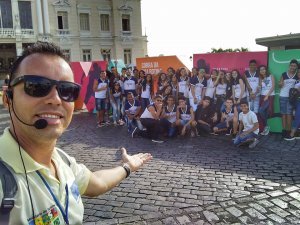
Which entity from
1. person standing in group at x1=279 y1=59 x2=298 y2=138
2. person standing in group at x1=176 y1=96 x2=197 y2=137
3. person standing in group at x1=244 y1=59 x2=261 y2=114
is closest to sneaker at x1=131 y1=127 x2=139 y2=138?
person standing in group at x1=176 y1=96 x2=197 y2=137

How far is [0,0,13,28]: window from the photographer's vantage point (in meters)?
33.6

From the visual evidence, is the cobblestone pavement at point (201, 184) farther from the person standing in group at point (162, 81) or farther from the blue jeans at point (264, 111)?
the person standing in group at point (162, 81)

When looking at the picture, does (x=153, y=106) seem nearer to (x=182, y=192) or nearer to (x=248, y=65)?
(x=248, y=65)

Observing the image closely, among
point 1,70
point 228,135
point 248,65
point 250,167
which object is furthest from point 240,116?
point 1,70

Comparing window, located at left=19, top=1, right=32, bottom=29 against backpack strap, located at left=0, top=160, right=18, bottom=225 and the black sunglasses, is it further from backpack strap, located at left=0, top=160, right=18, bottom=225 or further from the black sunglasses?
backpack strap, located at left=0, top=160, right=18, bottom=225

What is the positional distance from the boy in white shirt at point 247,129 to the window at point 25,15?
1321 inches

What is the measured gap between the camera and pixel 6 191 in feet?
4.01

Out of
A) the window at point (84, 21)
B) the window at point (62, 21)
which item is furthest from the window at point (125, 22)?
the window at point (62, 21)

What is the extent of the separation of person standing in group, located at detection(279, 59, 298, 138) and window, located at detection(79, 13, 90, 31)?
33851 millimetres

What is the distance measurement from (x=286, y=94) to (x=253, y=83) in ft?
3.07

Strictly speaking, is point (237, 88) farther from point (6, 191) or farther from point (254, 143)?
point (6, 191)

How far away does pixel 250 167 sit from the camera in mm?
5809

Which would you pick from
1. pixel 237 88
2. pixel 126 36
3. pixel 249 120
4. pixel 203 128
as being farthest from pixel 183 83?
pixel 126 36

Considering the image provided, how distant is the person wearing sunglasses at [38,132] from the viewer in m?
1.35
